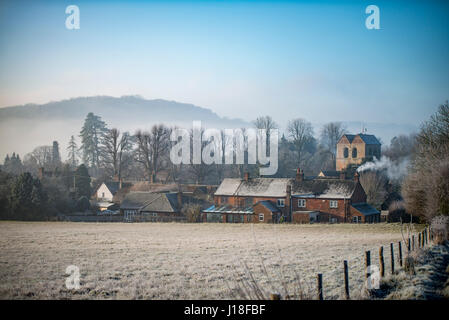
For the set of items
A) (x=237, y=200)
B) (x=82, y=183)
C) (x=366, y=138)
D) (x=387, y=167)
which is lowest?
(x=237, y=200)

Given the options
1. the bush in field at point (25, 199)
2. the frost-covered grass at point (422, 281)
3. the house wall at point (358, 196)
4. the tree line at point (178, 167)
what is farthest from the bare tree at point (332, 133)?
the frost-covered grass at point (422, 281)

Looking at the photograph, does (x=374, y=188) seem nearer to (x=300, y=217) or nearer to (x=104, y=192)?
(x=300, y=217)

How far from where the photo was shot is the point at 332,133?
363 feet

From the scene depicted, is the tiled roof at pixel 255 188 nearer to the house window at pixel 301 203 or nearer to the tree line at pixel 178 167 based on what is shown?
the house window at pixel 301 203

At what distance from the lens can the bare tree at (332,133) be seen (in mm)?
109188

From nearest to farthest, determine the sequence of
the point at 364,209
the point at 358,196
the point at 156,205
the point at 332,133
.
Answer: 1. the point at 364,209
2. the point at 358,196
3. the point at 156,205
4. the point at 332,133

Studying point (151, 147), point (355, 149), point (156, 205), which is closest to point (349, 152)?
point (355, 149)

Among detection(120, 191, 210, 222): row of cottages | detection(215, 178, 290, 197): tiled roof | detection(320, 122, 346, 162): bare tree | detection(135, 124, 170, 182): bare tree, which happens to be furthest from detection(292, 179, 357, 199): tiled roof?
detection(320, 122, 346, 162): bare tree

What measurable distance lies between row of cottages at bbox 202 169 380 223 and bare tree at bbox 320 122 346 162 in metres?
49.7

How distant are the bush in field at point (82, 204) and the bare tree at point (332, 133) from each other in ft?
207

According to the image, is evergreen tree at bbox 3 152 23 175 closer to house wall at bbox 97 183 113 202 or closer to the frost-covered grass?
→ house wall at bbox 97 183 113 202

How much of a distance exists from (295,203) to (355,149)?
37887 millimetres
